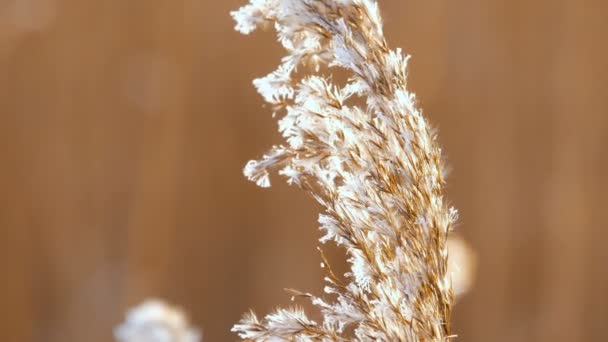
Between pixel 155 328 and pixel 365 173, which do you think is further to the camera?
pixel 155 328

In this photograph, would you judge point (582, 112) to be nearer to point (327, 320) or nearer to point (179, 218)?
point (179, 218)

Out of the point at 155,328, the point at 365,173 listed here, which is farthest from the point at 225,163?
the point at 365,173

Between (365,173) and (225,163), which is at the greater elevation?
(225,163)

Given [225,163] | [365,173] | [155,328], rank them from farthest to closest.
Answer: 1. [225,163]
2. [155,328]
3. [365,173]

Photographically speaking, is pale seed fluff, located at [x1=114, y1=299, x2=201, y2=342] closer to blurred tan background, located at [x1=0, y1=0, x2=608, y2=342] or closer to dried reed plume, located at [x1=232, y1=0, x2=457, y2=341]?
dried reed plume, located at [x1=232, y1=0, x2=457, y2=341]

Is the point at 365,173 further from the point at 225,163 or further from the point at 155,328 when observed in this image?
the point at 225,163

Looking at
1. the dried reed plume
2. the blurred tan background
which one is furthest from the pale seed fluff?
the blurred tan background

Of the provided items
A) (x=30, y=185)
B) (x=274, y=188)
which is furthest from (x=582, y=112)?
(x=30, y=185)

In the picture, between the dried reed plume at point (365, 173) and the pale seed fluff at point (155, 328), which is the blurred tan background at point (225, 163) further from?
the dried reed plume at point (365, 173)

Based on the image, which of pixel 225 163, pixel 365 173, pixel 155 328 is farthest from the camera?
pixel 225 163
